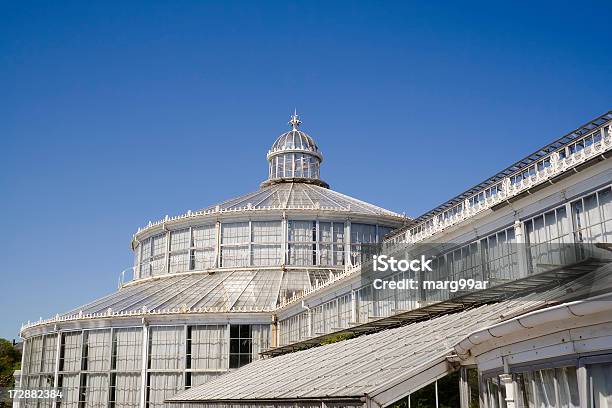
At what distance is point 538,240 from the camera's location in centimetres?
2691

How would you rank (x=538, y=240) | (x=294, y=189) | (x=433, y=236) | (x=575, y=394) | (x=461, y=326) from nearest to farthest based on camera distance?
(x=575, y=394)
(x=461, y=326)
(x=538, y=240)
(x=433, y=236)
(x=294, y=189)

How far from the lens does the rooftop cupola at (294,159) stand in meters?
74.8

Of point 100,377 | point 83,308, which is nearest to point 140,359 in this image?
point 100,377

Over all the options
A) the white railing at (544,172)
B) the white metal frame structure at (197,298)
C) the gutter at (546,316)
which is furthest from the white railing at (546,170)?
the white metal frame structure at (197,298)

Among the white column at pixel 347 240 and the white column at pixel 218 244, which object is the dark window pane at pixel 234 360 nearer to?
the white column at pixel 218 244

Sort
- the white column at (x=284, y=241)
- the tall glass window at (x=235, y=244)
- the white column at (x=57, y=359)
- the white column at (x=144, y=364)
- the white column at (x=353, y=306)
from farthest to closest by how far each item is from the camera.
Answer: the tall glass window at (x=235, y=244)
the white column at (x=284, y=241)
the white column at (x=57, y=359)
the white column at (x=144, y=364)
the white column at (x=353, y=306)

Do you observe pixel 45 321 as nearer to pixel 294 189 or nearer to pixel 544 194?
pixel 294 189

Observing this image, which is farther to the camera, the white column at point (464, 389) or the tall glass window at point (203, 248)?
the tall glass window at point (203, 248)

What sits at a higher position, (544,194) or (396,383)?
(544,194)

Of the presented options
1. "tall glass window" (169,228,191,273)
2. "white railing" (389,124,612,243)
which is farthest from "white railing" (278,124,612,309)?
"tall glass window" (169,228,191,273)

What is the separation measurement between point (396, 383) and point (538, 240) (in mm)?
10237

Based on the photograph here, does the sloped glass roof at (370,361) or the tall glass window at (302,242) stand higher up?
the tall glass window at (302,242)

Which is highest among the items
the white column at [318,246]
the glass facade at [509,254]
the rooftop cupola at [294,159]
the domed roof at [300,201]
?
the rooftop cupola at [294,159]

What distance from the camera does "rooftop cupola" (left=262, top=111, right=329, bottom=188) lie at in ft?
245
